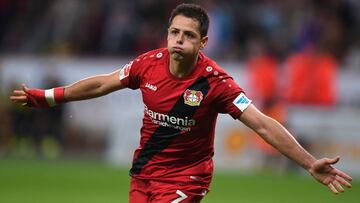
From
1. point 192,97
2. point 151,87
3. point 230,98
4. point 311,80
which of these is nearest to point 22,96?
point 151,87

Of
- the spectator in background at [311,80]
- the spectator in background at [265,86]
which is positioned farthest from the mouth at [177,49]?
the spectator in background at [311,80]

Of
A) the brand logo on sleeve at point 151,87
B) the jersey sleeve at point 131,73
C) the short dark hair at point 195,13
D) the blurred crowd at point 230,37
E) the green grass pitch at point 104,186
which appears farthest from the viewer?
the blurred crowd at point 230,37

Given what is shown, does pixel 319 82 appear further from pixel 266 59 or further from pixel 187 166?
pixel 187 166

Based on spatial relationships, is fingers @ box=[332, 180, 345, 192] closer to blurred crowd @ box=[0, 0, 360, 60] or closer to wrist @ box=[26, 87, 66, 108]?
wrist @ box=[26, 87, 66, 108]

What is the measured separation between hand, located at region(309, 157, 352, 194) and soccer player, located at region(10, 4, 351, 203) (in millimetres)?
67

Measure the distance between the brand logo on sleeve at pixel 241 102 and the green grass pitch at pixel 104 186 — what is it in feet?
17.2

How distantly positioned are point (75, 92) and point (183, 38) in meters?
1.08

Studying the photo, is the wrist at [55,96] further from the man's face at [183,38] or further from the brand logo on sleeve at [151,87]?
the man's face at [183,38]

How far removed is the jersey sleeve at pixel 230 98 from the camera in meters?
6.94

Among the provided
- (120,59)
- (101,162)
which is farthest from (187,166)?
(120,59)

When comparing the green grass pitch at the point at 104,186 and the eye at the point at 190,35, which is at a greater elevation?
the eye at the point at 190,35

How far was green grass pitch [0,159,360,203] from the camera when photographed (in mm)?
12234

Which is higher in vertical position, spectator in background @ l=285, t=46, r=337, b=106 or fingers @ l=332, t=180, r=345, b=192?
spectator in background @ l=285, t=46, r=337, b=106

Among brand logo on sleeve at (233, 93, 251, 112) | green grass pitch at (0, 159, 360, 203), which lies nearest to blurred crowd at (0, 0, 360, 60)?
green grass pitch at (0, 159, 360, 203)
